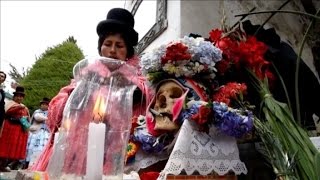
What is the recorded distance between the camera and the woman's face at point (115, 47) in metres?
1.83

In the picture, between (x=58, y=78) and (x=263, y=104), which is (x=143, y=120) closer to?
(x=263, y=104)

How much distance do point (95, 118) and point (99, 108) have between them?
0.04m

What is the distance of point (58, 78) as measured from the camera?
1202 cm

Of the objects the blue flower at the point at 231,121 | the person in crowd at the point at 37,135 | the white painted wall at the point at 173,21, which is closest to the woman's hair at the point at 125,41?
the blue flower at the point at 231,121

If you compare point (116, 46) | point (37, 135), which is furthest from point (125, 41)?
point (37, 135)

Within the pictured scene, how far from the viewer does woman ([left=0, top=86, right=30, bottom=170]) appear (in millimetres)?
4625

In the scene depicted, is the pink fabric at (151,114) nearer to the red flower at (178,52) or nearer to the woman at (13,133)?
the red flower at (178,52)

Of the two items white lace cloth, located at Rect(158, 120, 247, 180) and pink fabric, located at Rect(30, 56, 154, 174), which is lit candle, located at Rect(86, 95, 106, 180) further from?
white lace cloth, located at Rect(158, 120, 247, 180)

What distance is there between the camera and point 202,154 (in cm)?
145

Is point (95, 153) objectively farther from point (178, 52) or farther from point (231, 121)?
point (178, 52)

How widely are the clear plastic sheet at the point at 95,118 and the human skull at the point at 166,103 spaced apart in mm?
293

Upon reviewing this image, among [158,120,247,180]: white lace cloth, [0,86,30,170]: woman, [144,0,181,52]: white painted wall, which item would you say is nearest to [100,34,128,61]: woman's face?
[158,120,247,180]: white lace cloth

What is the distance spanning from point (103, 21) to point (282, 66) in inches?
42.1

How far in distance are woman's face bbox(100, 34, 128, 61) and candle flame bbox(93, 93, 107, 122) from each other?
0.65 metres
